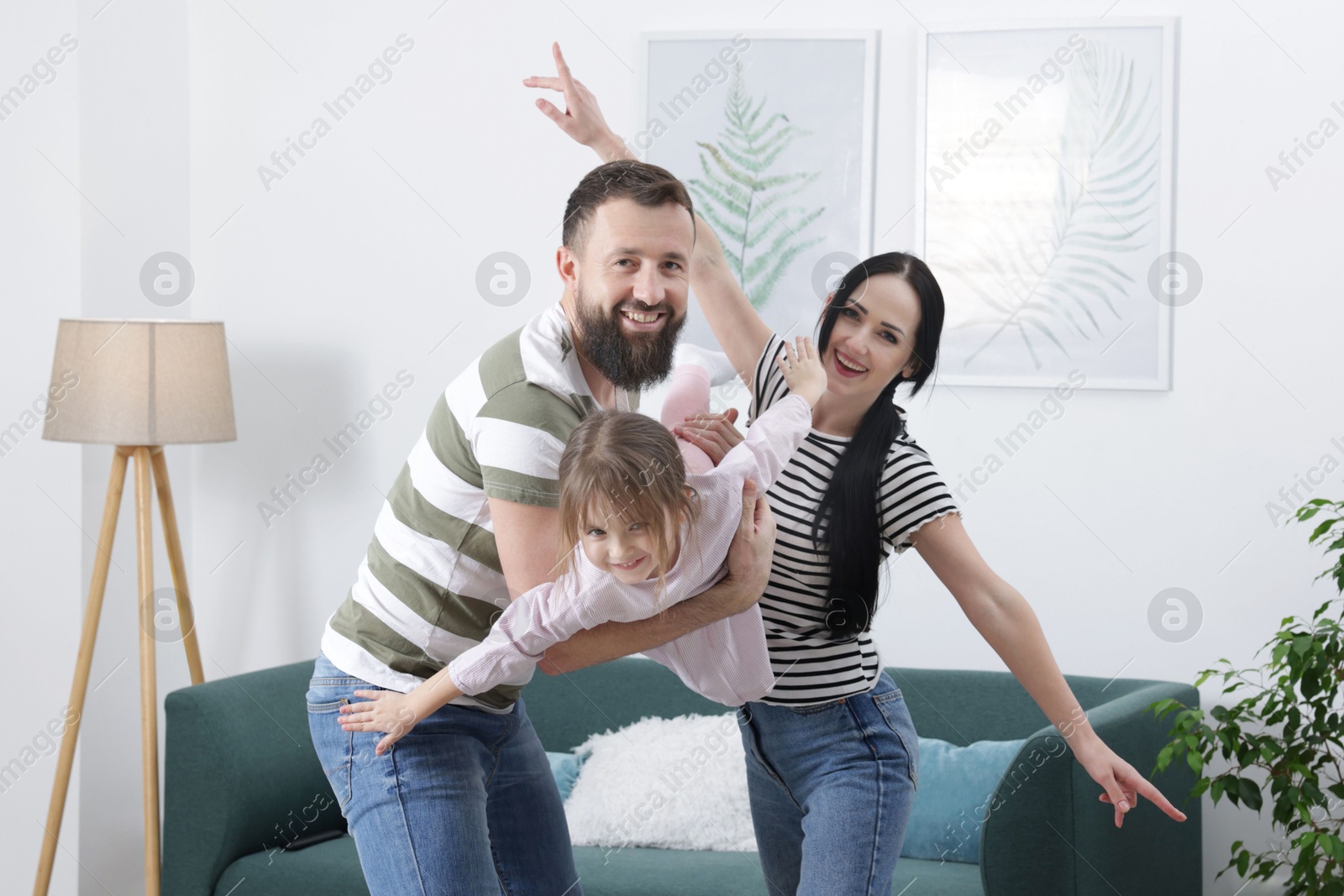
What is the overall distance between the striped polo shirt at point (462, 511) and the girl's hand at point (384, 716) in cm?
4

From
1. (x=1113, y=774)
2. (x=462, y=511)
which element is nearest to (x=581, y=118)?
(x=462, y=511)

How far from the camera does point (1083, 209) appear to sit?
3.19 m

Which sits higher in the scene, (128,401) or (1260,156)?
(1260,156)

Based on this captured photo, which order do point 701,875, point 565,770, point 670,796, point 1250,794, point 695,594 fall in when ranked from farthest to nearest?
point 565,770
point 670,796
point 701,875
point 1250,794
point 695,594

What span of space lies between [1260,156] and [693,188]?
56.2 inches

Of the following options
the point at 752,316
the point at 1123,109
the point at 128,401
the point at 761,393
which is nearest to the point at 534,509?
the point at 761,393

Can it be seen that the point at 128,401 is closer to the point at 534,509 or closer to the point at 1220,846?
the point at 534,509

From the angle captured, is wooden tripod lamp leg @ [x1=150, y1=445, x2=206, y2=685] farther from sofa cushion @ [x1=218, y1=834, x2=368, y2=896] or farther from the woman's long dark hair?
the woman's long dark hair

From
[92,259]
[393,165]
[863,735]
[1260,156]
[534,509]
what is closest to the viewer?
[534,509]

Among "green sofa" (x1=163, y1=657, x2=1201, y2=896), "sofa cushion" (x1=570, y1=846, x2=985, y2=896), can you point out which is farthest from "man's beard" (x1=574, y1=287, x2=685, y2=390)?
"sofa cushion" (x1=570, y1=846, x2=985, y2=896)

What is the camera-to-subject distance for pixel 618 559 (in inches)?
59.5

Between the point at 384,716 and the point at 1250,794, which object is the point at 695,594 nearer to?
the point at 384,716

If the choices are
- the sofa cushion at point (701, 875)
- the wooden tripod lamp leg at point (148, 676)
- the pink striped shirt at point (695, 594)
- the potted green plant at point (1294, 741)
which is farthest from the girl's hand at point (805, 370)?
the wooden tripod lamp leg at point (148, 676)

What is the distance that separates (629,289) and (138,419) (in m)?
2.07
